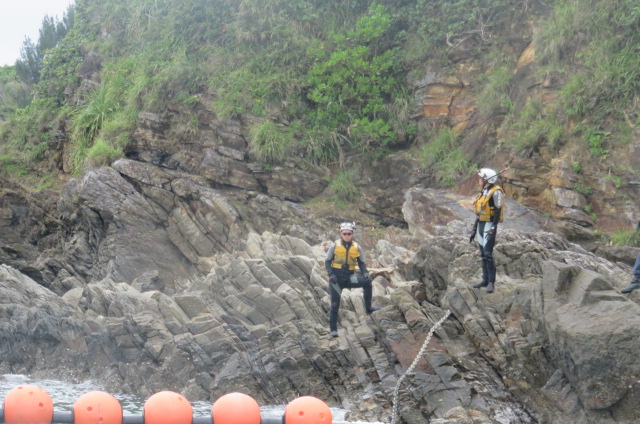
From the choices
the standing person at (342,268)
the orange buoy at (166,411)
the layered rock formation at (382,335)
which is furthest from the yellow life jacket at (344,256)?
the orange buoy at (166,411)

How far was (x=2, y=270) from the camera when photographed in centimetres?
1286

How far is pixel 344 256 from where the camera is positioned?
9.73 metres

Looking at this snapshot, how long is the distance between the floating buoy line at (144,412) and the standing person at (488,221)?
356 centimetres

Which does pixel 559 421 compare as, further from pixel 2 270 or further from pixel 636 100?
pixel 2 270

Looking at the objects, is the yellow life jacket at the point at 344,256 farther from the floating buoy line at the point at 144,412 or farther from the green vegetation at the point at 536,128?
the green vegetation at the point at 536,128

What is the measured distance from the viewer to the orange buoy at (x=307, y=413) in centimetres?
675

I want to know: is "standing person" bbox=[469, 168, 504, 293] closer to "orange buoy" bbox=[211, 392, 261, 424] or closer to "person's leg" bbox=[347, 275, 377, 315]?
"person's leg" bbox=[347, 275, 377, 315]

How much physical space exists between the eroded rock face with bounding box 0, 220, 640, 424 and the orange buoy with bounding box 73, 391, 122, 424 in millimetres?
2462

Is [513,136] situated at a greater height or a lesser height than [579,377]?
greater

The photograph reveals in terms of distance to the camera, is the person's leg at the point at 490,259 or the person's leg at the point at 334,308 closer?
the person's leg at the point at 490,259

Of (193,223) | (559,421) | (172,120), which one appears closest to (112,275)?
(193,223)

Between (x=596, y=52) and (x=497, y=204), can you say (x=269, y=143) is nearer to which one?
(x=596, y=52)

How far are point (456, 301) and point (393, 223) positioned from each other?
7993 millimetres

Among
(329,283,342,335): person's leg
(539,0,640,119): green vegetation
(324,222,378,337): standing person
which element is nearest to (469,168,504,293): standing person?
(324,222,378,337): standing person
